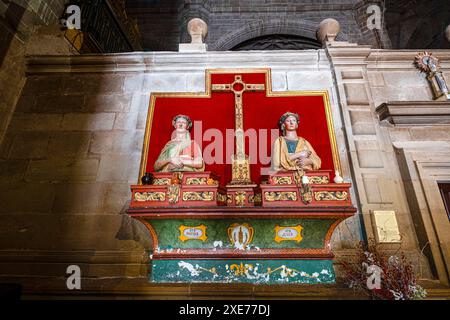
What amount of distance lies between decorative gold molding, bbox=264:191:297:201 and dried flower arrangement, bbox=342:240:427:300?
3.21ft

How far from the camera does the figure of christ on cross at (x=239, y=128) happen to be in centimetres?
313

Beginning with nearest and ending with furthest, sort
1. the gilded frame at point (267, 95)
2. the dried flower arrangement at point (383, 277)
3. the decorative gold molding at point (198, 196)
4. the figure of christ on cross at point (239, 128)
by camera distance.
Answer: the dried flower arrangement at point (383, 277) → the decorative gold molding at point (198, 196) → the figure of christ on cross at point (239, 128) → the gilded frame at point (267, 95)

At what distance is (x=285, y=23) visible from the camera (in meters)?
9.72

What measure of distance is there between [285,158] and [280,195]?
64 cm

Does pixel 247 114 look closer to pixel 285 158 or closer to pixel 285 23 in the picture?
pixel 285 158

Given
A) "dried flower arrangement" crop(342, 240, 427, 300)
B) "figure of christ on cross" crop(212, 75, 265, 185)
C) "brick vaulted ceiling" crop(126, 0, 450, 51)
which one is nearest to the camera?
"dried flower arrangement" crop(342, 240, 427, 300)

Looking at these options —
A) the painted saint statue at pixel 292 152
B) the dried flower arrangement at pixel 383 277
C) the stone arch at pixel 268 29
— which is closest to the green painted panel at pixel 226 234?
the dried flower arrangement at pixel 383 277

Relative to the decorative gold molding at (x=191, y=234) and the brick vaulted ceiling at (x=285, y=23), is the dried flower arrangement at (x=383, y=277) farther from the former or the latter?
the brick vaulted ceiling at (x=285, y=23)

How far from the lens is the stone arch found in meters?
9.56

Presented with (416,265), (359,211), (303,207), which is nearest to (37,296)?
(303,207)

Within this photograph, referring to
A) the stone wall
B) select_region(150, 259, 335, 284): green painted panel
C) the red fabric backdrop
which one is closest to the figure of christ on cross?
the red fabric backdrop

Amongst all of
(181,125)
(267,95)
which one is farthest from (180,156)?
(267,95)

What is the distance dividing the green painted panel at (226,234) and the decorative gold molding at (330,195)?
26 centimetres

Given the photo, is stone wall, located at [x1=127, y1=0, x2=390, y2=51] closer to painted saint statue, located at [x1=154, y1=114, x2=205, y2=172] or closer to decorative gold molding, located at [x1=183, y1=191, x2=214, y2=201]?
painted saint statue, located at [x1=154, y1=114, x2=205, y2=172]
